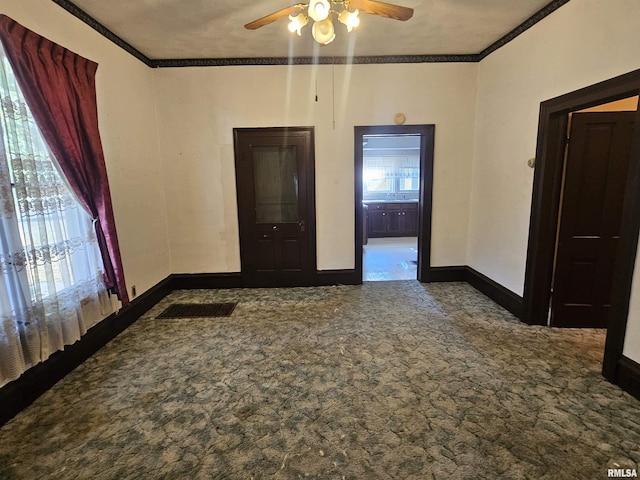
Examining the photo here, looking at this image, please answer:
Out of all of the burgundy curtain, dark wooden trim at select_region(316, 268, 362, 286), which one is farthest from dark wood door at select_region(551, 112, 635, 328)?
the burgundy curtain

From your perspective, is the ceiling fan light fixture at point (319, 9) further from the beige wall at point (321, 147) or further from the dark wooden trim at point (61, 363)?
the dark wooden trim at point (61, 363)

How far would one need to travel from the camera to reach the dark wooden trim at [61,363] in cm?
212

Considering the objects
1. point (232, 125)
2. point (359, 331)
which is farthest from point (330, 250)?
point (232, 125)

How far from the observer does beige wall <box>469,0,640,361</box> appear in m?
2.31

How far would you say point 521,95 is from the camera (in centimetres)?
333

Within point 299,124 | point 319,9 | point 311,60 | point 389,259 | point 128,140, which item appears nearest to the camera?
point 319,9

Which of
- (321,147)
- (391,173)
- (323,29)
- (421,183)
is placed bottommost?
(421,183)

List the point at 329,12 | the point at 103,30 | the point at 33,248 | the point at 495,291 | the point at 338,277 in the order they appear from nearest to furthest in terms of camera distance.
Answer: the point at 329,12 → the point at 33,248 → the point at 103,30 → the point at 495,291 → the point at 338,277

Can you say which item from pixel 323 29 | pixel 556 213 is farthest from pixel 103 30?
pixel 556 213

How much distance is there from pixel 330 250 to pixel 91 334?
2.78 meters

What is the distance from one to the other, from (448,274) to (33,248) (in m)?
4.41

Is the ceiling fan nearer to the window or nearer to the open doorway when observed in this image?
the open doorway

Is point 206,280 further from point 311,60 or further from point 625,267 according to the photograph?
point 625,267

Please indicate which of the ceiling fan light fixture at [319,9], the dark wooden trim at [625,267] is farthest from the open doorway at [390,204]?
the ceiling fan light fixture at [319,9]
